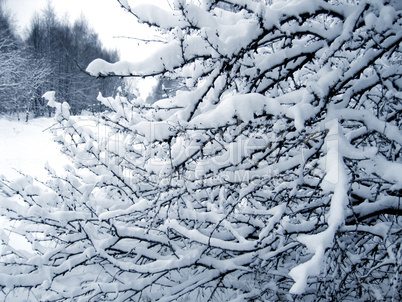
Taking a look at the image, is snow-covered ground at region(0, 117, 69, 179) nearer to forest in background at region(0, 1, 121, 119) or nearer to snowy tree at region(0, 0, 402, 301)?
forest in background at region(0, 1, 121, 119)

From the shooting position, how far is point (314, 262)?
39.3 inches

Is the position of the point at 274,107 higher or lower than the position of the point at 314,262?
higher

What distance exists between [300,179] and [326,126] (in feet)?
1.40

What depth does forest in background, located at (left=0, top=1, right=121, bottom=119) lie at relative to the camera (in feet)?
77.1

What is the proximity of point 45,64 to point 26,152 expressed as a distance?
16.9 meters

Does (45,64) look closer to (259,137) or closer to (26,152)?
(26,152)

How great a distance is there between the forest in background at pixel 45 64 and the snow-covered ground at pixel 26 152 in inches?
190

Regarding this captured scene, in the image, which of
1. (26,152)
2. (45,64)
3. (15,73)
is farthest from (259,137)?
(45,64)

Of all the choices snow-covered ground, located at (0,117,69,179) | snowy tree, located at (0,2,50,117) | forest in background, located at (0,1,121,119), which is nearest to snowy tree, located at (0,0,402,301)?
snow-covered ground, located at (0,117,69,179)

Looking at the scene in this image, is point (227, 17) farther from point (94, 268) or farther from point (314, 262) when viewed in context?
point (94, 268)

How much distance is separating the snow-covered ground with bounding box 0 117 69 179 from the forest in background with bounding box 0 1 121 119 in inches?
190

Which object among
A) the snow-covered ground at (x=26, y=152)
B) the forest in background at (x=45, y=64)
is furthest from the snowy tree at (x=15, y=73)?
the snow-covered ground at (x=26, y=152)

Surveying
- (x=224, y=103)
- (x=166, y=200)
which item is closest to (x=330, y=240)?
(x=224, y=103)

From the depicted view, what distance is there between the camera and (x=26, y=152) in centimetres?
1352
